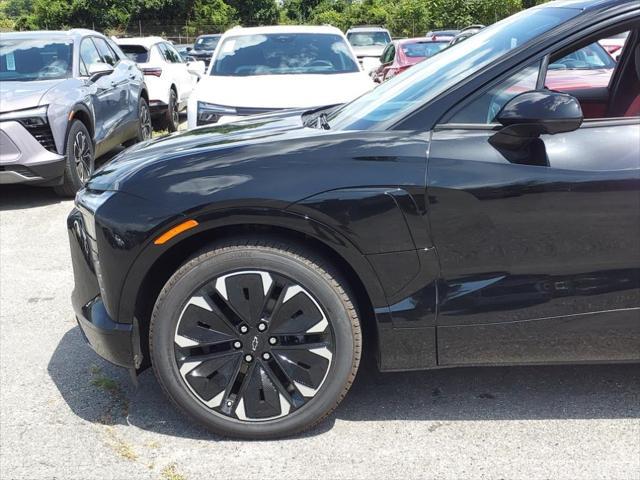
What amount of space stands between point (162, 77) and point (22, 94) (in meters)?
5.06

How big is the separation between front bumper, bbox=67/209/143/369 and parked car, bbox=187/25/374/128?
3535mm

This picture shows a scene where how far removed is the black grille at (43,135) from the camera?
22.1 feet

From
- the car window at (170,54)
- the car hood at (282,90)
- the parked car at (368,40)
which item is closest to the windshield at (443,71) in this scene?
the car hood at (282,90)

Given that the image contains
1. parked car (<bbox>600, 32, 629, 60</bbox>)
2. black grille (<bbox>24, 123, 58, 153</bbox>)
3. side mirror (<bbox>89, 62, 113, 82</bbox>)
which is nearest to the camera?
parked car (<bbox>600, 32, 629, 60</bbox>)

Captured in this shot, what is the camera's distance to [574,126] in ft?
8.79

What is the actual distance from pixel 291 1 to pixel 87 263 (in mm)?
55195

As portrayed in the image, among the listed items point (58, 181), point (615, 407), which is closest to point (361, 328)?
point (615, 407)

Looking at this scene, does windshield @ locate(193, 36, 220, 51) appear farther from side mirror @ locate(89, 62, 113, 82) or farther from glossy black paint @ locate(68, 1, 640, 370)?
glossy black paint @ locate(68, 1, 640, 370)

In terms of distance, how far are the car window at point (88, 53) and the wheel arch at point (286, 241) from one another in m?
5.80

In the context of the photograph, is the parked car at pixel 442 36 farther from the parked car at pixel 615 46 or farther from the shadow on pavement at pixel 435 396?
the shadow on pavement at pixel 435 396

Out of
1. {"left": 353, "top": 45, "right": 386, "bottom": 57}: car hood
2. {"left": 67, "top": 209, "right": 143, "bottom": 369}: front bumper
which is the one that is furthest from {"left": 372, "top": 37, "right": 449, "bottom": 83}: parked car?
{"left": 67, "top": 209, "right": 143, "bottom": 369}: front bumper

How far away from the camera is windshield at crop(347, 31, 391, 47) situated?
23.4 metres

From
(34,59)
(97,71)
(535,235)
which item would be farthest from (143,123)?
(535,235)

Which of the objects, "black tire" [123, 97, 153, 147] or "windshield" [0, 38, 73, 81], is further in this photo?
"black tire" [123, 97, 153, 147]
